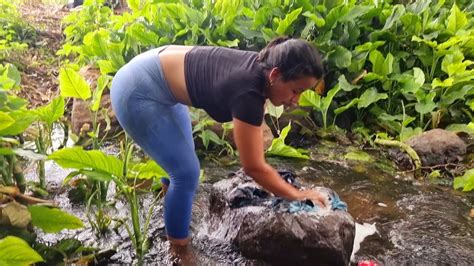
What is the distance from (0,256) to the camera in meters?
1.59

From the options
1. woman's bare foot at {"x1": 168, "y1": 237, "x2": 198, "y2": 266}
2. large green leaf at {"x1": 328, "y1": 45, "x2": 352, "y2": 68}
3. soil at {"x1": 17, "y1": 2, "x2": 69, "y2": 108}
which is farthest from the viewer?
soil at {"x1": 17, "y1": 2, "x2": 69, "y2": 108}

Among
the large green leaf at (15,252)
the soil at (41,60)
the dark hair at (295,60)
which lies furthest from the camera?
the soil at (41,60)

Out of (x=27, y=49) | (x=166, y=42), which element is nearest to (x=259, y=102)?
(x=166, y=42)

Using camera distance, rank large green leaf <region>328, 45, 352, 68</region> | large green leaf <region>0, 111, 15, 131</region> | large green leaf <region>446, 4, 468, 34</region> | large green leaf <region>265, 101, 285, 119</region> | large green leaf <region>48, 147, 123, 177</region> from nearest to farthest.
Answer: large green leaf <region>0, 111, 15, 131</region> < large green leaf <region>48, 147, 123, 177</region> < large green leaf <region>265, 101, 285, 119</region> < large green leaf <region>328, 45, 352, 68</region> < large green leaf <region>446, 4, 468, 34</region>

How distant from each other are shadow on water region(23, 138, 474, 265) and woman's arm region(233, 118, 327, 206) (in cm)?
54

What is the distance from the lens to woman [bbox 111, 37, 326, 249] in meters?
2.07

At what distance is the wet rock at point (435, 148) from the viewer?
3.96 meters

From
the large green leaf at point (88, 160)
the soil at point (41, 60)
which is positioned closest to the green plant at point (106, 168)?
the large green leaf at point (88, 160)

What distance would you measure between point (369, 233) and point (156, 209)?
4.48ft

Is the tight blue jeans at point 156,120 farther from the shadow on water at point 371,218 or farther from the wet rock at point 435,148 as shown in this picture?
the wet rock at point 435,148

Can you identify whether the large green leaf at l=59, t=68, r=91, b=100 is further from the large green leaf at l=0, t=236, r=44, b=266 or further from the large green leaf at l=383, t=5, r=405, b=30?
the large green leaf at l=383, t=5, r=405, b=30

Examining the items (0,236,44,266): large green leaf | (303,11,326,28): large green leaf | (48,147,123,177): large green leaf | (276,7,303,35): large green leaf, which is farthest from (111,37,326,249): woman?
(303,11,326,28): large green leaf

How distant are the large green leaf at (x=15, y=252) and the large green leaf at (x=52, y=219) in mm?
434

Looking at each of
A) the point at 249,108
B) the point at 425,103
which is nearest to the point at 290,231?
the point at 249,108
